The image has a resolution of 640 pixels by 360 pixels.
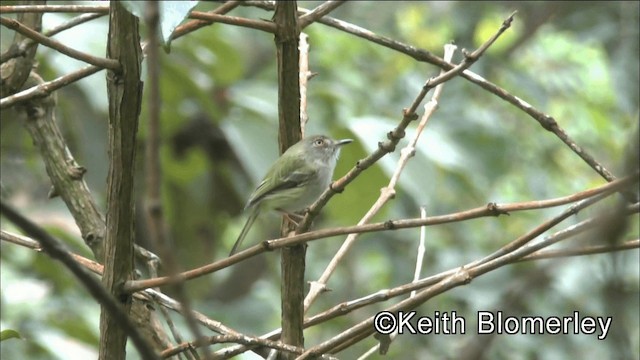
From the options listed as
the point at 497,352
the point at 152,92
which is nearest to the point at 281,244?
the point at 152,92

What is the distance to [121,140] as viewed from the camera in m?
1.39

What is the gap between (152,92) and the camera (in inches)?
33.4

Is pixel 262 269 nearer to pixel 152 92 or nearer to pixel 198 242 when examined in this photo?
pixel 198 242

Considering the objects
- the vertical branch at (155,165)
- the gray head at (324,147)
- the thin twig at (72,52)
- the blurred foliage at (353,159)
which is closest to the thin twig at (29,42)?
the thin twig at (72,52)

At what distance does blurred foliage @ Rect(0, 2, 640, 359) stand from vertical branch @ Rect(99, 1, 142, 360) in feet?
5.06

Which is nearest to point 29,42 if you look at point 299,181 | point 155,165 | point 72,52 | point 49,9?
point 49,9

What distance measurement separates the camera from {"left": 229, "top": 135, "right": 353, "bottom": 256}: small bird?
3.24 metres

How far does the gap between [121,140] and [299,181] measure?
2.01m

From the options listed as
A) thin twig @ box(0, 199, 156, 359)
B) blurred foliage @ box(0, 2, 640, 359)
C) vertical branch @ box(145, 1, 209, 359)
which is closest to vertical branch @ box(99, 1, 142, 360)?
thin twig @ box(0, 199, 156, 359)

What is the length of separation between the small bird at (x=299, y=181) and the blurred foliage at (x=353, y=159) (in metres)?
0.14

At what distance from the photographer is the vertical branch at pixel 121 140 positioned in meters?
1.39

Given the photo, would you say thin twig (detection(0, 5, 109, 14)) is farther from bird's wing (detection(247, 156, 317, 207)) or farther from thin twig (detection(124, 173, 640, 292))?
bird's wing (detection(247, 156, 317, 207))

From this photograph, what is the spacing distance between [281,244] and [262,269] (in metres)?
4.22

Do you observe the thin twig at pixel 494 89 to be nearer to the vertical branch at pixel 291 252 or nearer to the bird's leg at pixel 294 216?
the vertical branch at pixel 291 252
